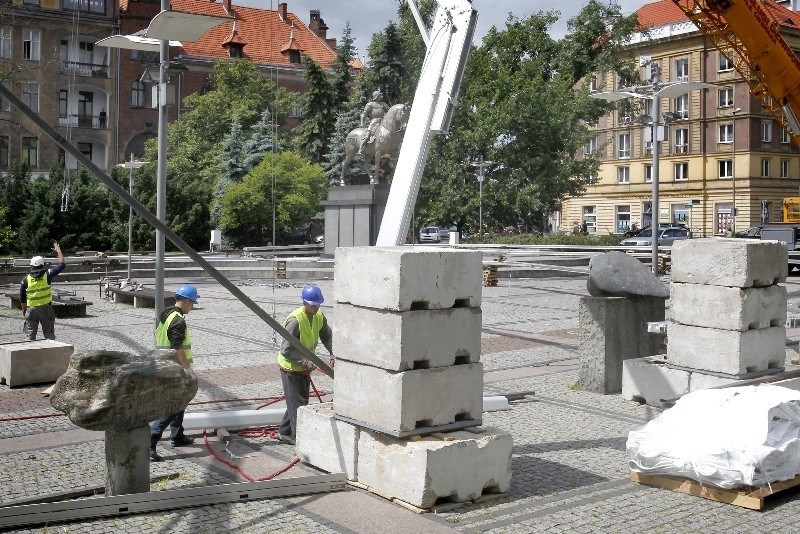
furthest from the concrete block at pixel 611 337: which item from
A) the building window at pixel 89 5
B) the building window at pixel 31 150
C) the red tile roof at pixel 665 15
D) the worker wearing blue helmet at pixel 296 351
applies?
the building window at pixel 89 5

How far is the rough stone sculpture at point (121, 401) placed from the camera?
697cm

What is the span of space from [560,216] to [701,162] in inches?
575

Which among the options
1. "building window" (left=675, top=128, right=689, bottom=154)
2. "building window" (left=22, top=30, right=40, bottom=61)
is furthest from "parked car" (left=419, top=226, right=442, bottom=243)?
"building window" (left=22, top=30, right=40, bottom=61)

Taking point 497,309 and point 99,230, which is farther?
point 99,230

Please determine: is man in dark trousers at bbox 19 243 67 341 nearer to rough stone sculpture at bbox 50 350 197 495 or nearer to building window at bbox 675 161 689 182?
rough stone sculpture at bbox 50 350 197 495

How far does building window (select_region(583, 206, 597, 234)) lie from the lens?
77.6 meters

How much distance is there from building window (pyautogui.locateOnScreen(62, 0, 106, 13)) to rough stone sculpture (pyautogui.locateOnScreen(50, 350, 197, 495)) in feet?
202

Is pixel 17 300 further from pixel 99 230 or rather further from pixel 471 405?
pixel 99 230

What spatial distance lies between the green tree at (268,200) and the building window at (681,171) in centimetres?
3382

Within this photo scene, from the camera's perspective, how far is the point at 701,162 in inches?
2778

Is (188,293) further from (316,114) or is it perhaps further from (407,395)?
(316,114)

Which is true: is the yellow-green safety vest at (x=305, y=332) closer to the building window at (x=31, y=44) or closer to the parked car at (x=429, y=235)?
the parked car at (x=429, y=235)

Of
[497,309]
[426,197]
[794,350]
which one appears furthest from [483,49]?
[794,350]

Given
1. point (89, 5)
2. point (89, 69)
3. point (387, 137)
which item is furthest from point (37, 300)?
point (89, 5)
